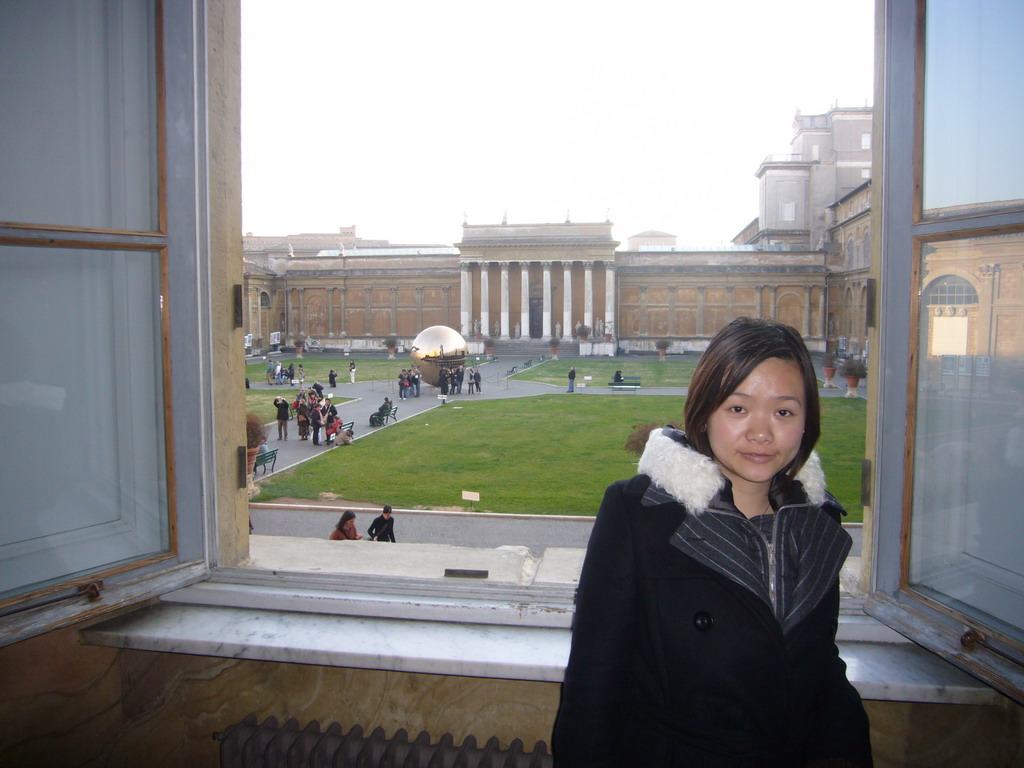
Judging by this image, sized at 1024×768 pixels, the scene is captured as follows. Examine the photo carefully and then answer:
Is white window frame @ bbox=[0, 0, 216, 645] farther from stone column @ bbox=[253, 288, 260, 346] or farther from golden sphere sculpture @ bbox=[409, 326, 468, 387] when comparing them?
stone column @ bbox=[253, 288, 260, 346]

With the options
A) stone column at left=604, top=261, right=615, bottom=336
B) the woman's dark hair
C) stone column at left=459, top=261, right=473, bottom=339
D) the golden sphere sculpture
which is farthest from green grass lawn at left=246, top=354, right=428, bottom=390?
the woman's dark hair

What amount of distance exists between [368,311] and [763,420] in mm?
48818

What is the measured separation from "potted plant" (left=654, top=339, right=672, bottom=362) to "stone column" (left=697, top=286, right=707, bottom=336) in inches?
105

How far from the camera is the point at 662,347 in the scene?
130 ft

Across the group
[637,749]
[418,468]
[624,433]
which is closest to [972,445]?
[637,749]

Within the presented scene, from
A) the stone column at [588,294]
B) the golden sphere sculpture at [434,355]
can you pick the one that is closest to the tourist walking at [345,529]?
the golden sphere sculpture at [434,355]

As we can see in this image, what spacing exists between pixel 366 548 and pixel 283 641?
0.93 metres

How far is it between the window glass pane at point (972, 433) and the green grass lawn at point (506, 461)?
558cm

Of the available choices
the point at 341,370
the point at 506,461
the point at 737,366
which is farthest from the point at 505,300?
the point at 737,366

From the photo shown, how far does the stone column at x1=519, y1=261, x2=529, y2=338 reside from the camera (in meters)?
47.1

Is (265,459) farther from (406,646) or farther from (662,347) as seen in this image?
(662,347)

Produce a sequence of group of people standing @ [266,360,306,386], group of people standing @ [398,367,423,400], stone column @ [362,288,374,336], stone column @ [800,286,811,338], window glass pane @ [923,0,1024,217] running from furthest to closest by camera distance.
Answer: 1. stone column @ [362,288,374,336]
2. stone column @ [800,286,811,338]
3. group of people standing @ [266,360,306,386]
4. group of people standing @ [398,367,423,400]
5. window glass pane @ [923,0,1024,217]

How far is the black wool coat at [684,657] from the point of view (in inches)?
60.7

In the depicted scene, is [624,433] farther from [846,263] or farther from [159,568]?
[846,263]
